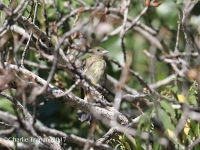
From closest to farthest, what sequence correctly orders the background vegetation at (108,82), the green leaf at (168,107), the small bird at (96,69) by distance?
the background vegetation at (108,82) < the green leaf at (168,107) < the small bird at (96,69)

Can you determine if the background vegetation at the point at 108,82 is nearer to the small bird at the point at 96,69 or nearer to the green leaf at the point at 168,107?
the green leaf at the point at 168,107

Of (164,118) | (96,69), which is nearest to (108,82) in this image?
(96,69)

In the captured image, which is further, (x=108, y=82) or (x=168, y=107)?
(x=108, y=82)

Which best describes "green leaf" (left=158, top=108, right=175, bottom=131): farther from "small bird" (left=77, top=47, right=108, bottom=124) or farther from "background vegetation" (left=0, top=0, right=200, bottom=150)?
"small bird" (left=77, top=47, right=108, bottom=124)

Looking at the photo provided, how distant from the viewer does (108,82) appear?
7469mm

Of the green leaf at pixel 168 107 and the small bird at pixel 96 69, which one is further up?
the green leaf at pixel 168 107

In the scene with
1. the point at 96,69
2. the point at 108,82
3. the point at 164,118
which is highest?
the point at 164,118

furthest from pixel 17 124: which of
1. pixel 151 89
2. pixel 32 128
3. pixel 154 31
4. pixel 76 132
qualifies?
pixel 76 132

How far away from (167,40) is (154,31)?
1.18m

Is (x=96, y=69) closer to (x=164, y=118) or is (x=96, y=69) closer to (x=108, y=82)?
(x=108, y=82)

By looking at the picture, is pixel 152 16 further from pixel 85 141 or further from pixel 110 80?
pixel 85 141

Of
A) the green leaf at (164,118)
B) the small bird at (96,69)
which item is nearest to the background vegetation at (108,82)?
the green leaf at (164,118)

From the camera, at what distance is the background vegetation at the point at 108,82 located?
3386 millimetres

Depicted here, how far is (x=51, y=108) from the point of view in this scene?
7.39 metres
